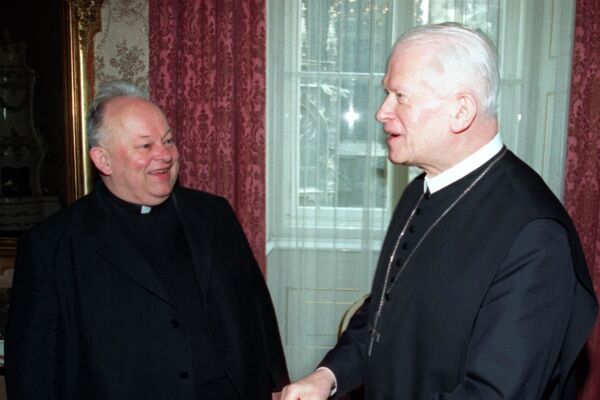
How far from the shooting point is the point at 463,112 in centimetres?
129

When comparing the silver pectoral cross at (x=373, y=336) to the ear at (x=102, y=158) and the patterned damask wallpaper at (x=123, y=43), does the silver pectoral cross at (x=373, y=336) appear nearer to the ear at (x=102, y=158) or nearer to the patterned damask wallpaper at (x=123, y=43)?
the ear at (x=102, y=158)

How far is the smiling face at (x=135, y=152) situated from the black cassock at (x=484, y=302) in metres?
0.94

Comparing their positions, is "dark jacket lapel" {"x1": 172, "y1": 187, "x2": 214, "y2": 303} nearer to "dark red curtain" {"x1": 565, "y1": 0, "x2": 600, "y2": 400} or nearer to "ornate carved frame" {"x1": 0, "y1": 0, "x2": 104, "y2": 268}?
"ornate carved frame" {"x1": 0, "y1": 0, "x2": 104, "y2": 268}

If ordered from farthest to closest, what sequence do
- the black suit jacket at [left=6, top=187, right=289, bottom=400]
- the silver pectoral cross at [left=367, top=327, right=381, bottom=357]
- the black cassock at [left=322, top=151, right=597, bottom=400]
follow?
the black suit jacket at [left=6, top=187, right=289, bottom=400]
the silver pectoral cross at [left=367, top=327, right=381, bottom=357]
the black cassock at [left=322, top=151, right=597, bottom=400]

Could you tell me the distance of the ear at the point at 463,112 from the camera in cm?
128

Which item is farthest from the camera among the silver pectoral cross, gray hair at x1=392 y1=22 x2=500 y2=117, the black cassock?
the silver pectoral cross

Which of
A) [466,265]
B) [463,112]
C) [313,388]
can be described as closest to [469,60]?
[463,112]

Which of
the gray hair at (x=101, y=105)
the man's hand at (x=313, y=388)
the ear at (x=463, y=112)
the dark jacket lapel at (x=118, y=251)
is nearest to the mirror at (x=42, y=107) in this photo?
the gray hair at (x=101, y=105)

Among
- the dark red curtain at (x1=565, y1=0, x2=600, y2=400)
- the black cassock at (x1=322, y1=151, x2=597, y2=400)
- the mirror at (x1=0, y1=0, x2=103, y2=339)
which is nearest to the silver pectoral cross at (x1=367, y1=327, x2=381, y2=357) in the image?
the black cassock at (x1=322, y1=151, x2=597, y2=400)

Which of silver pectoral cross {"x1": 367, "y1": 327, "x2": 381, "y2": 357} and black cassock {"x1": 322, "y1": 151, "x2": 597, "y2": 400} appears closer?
black cassock {"x1": 322, "y1": 151, "x2": 597, "y2": 400}

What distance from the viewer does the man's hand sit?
1380 mm

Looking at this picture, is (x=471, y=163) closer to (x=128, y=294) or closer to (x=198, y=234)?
(x=198, y=234)

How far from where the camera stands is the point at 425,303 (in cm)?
135

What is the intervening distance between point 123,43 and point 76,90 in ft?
1.42
